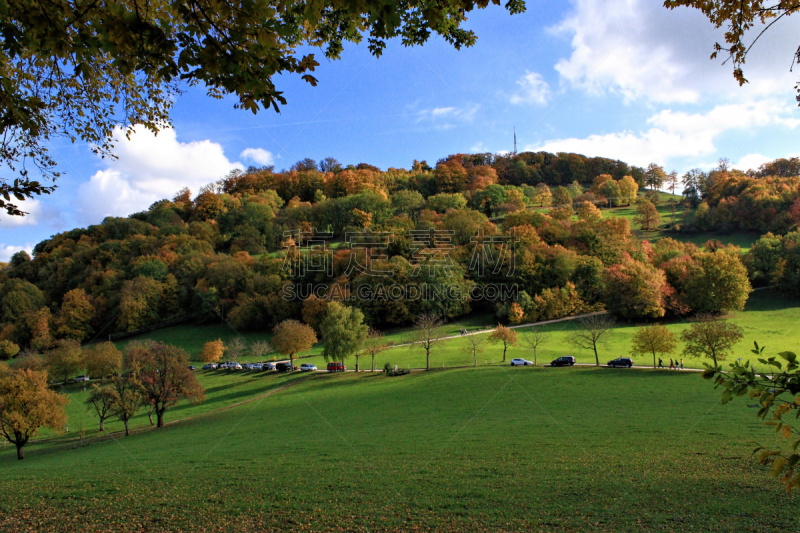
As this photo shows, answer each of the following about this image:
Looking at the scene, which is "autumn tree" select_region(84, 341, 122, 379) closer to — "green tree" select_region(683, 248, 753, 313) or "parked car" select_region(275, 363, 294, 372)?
"parked car" select_region(275, 363, 294, 372)

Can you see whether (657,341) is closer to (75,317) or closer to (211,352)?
→ (211,352)

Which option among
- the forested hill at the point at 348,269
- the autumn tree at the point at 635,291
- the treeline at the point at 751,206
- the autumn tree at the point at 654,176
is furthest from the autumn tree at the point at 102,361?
the autumn tree at the point at 654,176

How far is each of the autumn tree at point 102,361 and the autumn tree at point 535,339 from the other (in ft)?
138

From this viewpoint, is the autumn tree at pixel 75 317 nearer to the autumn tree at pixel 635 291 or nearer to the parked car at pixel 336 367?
the parked car at pixel 336 367

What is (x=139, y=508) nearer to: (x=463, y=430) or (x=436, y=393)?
(x=463, y=430)

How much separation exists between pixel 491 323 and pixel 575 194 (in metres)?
72.6

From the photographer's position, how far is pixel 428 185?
12344 cm

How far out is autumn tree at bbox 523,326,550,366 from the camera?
126 feet

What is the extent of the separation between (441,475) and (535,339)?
32.1 metres

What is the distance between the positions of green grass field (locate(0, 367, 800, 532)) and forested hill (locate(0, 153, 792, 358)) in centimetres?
Result: 3367

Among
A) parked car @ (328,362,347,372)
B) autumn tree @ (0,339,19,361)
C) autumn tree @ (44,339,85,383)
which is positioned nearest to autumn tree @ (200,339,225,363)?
autumn tree @ (44,339,85,383)

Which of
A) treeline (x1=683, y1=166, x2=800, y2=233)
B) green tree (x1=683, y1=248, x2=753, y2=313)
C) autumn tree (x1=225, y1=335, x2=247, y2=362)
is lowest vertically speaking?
autumn tree (x1=225, y1=335, x2=247, y2=362)

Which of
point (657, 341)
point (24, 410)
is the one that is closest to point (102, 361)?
point (24, 410)

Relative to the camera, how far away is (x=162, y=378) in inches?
1079
